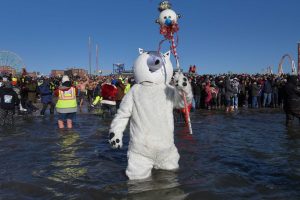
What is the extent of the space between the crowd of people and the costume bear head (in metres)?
5.62

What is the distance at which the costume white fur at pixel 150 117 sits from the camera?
5.02 meters

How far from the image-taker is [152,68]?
5.21 metres

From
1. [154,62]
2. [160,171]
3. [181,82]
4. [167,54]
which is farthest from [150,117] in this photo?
[167,54]

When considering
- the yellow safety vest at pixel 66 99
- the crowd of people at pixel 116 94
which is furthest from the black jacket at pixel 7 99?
the yellow safety vest at pixel 66 99

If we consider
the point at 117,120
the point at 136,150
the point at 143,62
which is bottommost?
the point at 136,150

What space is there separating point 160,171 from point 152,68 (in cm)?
153

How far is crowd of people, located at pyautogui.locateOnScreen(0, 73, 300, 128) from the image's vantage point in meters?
10.5

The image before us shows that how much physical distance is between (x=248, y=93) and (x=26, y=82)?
36.3 feet

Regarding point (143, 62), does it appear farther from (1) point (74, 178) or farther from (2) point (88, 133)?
(2) point (88, 133)

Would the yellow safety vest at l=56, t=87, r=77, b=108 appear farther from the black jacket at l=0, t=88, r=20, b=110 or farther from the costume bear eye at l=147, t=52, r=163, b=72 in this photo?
the costume bear eye at l=147, t=52, r=163, b=72

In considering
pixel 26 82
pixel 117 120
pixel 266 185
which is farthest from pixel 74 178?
pixel 26 82

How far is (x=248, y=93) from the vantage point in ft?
62.0

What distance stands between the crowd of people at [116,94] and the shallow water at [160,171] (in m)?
1.17

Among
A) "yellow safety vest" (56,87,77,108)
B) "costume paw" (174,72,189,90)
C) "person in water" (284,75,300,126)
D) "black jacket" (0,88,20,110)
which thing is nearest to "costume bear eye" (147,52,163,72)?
"costume paw" (174,72,189,90)
